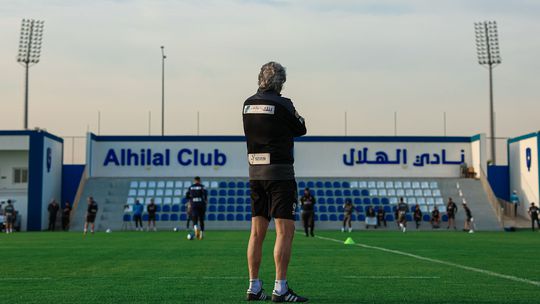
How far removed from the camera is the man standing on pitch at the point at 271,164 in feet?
23.0

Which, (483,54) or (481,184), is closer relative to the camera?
(481,184)

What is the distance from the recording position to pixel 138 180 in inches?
1815

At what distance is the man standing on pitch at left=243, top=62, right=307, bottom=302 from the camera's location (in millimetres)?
7020

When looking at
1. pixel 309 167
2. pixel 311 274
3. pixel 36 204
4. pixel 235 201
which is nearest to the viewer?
pixel 311 274

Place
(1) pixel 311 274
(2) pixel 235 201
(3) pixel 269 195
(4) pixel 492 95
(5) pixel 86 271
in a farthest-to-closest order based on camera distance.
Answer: (4) pixel 492 95 → (2) pixel 235 201 → (5) pixel 86 271 → (1) pixel 311 274 → (3) pixel 269 195

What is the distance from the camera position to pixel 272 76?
23.5 ft

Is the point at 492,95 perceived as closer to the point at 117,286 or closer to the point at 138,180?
the point at 138,180

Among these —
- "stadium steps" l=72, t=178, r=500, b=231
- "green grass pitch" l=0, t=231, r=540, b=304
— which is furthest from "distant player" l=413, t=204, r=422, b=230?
"green grass pitch" l=0, t=231, r=540, b=304

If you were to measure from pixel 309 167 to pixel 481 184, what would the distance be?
1047cm

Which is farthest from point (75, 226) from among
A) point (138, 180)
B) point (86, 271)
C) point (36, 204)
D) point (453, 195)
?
point (86, 271)

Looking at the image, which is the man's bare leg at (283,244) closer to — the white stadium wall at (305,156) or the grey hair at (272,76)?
the grey hair at (272,76)

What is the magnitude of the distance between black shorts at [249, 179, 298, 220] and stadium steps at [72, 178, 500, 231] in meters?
33.0

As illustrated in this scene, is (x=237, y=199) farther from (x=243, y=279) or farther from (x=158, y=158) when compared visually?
(x=243, y=279)

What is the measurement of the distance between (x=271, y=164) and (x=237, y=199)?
121ft
